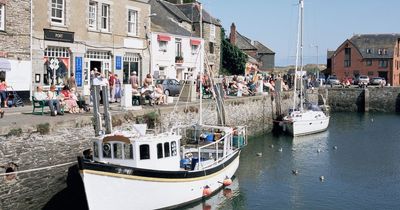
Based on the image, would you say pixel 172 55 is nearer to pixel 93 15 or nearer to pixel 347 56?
pixel 93 15

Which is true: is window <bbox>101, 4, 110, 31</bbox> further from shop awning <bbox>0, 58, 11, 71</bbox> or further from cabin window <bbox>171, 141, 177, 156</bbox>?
cabin window <bbox>171, 141, 177, 156</bbox>

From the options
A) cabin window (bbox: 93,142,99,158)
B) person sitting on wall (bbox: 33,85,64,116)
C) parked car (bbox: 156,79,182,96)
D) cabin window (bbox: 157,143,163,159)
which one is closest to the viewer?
cabin window (bbox: 93,142,99,158)

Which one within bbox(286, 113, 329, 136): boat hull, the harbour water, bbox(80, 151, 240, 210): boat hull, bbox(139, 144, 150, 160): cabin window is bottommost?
the harbour water

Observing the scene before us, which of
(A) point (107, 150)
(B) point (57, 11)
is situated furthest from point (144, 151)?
(B) point (57, 11)

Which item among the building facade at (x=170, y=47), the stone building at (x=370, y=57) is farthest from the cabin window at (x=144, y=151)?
the stone building at (x=370, y=57)

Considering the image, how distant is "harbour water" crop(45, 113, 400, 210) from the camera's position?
18.0 meters

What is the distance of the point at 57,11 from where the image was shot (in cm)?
2616

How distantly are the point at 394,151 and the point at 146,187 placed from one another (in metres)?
20.0

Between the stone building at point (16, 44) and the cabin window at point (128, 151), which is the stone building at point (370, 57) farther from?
the cabin window at point (128, 151)

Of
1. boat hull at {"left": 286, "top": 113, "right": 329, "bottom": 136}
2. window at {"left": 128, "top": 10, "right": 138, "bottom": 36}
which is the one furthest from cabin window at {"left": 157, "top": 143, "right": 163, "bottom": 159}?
boat hull at {"left": 286, "top": 113, "right": 329, "bottom": 136}

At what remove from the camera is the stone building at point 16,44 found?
23.0 m

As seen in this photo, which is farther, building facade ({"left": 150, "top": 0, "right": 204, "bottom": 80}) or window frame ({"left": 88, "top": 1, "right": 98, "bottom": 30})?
building facade ({"left": 150, "top": 0, "right": 204, "bottom": 80})

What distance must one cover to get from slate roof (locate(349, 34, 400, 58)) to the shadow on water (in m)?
65.8

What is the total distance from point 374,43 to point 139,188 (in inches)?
2678
